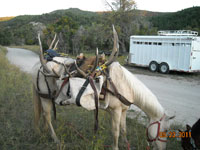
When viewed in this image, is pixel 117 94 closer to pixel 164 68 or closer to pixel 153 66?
pixel 164 68

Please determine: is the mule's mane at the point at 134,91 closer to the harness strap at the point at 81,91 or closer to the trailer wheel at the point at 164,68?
the harness strap at the point at 81,91

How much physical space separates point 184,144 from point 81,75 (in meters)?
1.73

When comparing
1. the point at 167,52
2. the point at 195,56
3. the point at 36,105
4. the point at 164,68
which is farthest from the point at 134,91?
the point at 167,52

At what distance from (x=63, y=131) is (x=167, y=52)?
898 centimetres

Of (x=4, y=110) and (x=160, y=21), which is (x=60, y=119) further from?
(x=160, y=21)

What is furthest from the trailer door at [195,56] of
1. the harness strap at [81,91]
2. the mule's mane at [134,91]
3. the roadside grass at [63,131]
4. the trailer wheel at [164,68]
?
the harness strap at [81,91]

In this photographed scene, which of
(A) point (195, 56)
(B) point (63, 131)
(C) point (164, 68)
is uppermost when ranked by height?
(A) point (195, 56)

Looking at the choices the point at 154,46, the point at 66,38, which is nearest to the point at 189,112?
the point at 154,46

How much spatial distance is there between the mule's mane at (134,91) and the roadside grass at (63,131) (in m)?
0.73

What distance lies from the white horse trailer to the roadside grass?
286 inches

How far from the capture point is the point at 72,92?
238 cm

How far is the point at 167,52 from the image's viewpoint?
10336 millimetres

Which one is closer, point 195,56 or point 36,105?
point 36,105

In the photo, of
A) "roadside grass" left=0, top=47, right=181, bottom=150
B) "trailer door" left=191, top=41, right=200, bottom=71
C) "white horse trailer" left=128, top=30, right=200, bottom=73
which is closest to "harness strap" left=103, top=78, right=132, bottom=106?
"roadside grass" left=0, top=47, right=181, bottom=150
